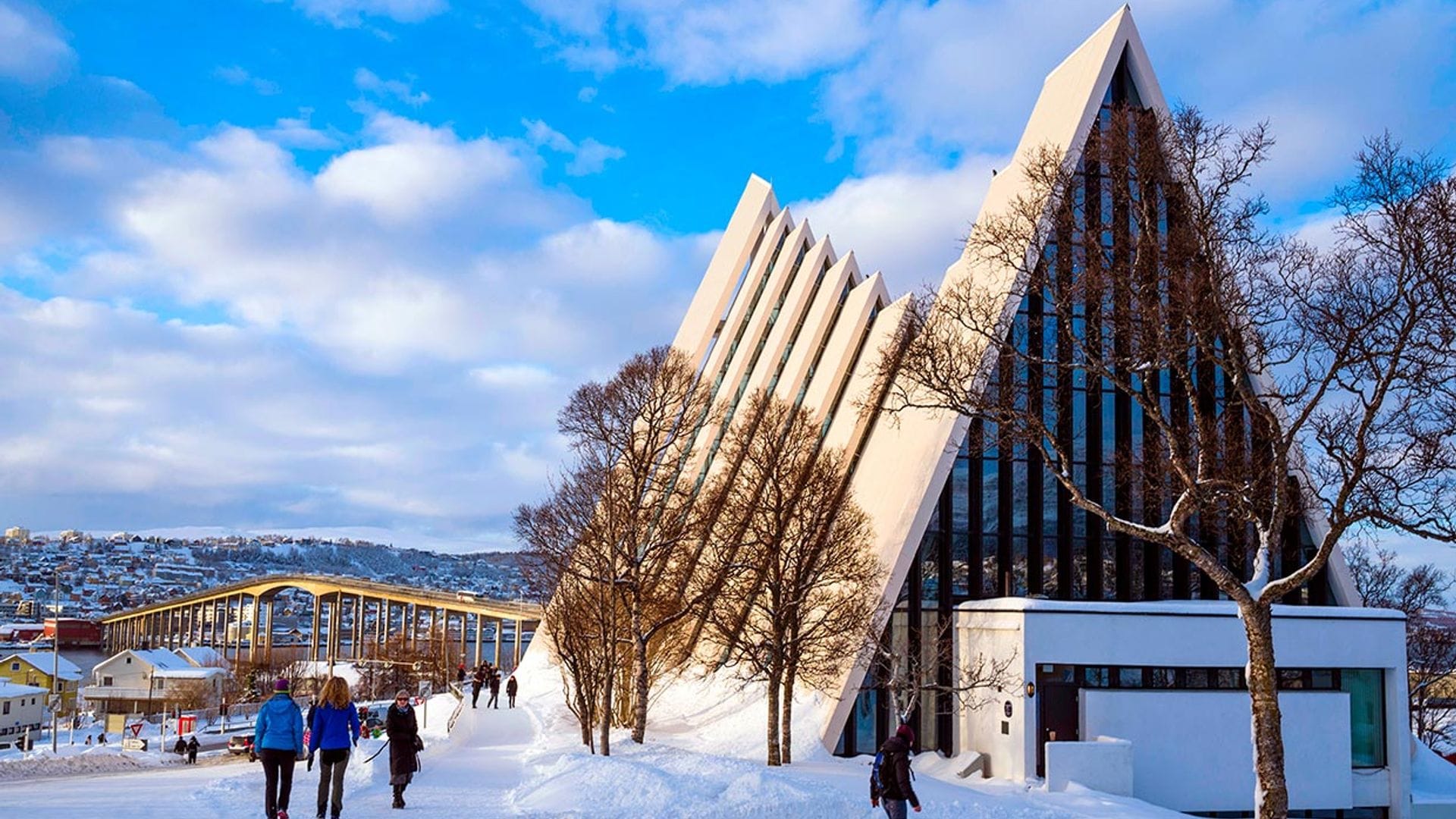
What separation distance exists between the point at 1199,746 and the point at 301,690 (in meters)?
88.4

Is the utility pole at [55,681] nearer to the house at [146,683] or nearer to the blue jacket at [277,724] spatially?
the house at [146,683]

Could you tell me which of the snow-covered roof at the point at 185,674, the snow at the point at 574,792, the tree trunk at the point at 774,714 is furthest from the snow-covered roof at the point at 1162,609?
the snow-covered roof at the point at 185,674

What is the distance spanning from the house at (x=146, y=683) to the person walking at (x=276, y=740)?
93506mm

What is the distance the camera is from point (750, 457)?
97.6 ft

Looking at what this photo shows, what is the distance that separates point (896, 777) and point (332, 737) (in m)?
6.26

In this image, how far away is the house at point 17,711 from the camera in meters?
79.1

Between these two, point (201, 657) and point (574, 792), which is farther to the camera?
point (201, 657)

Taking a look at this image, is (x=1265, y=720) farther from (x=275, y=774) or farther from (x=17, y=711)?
(x=17, y=711)

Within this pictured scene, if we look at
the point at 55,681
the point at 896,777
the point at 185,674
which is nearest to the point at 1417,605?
the point at 896,777

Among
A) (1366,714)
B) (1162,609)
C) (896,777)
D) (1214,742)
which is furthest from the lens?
(1366,714)

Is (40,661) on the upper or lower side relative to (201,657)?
upper

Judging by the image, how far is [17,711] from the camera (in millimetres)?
81750

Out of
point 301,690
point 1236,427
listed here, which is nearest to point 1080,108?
point 1236,427

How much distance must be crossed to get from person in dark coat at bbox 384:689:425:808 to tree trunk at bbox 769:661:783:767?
11.6 meters
